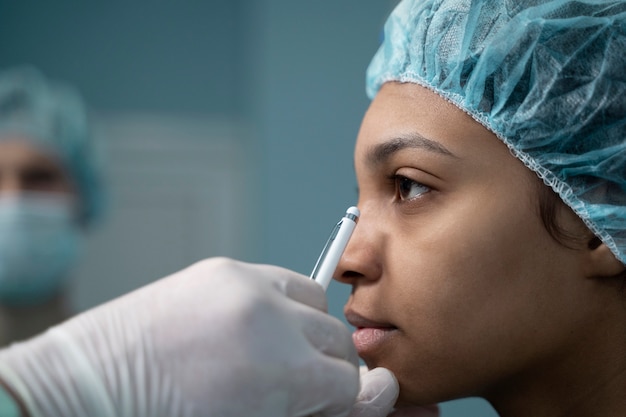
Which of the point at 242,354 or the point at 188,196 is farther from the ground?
the point at 242,354

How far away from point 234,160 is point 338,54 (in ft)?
5.11

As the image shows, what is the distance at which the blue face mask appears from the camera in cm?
271

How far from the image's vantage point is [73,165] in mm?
2922

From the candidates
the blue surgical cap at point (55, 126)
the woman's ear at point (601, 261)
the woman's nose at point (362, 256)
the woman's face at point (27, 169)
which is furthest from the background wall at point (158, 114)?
the woman's ear at point (601, 261)

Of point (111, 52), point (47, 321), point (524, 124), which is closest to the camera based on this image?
point (524, 124)

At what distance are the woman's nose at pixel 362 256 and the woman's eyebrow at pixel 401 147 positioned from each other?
0.10 metres

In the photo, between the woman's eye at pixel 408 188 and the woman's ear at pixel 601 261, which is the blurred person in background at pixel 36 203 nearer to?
the woman's eye at pixel 408 188

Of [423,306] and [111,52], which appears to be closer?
[423,306]

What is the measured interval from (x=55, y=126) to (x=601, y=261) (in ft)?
7.51

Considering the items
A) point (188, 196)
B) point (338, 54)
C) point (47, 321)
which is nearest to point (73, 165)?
point (47, 321)

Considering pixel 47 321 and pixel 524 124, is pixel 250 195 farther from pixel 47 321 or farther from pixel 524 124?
pixel 524 124

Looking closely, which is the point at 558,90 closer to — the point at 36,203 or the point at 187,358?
the point at 187,358

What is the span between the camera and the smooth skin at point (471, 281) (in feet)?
3.67

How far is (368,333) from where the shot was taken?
47.3 inches
